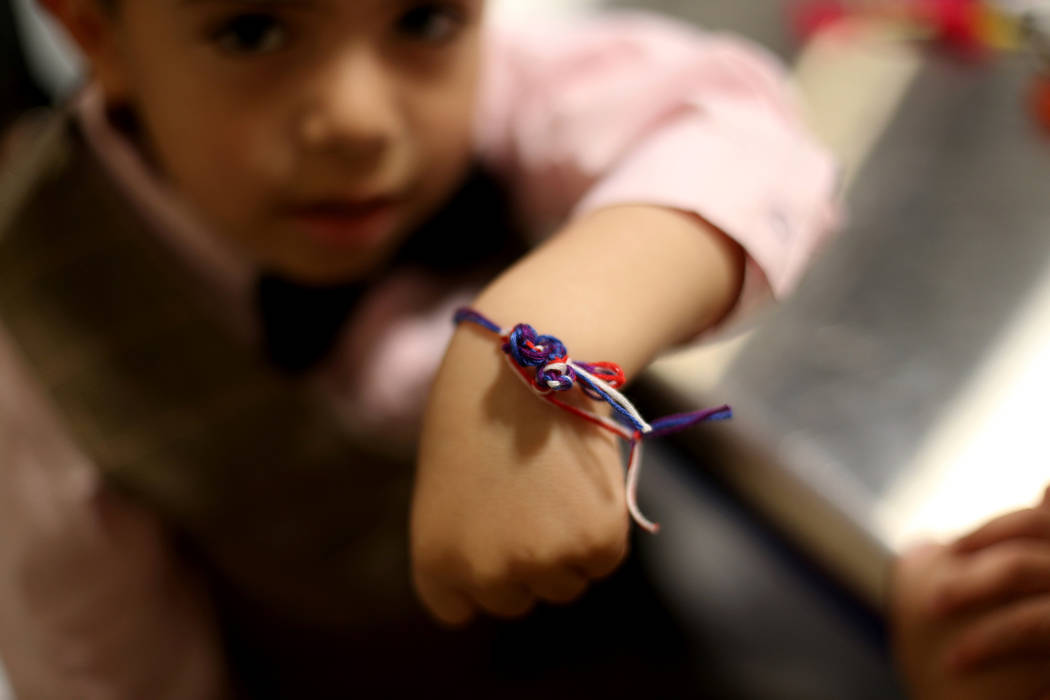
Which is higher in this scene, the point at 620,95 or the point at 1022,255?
the point at 620,95

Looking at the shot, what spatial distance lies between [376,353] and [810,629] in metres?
0.45

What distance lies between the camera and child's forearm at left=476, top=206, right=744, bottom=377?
254 mm

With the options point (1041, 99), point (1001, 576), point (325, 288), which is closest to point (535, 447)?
point (1001, 576)

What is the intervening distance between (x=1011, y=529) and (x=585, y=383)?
0.14 meters

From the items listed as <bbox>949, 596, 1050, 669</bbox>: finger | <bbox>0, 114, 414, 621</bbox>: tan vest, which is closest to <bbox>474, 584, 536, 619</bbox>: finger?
<bbox>949, 596, 1050, 669</bbox>: finger

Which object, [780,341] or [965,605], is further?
[780,341]

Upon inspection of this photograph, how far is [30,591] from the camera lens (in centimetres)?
46

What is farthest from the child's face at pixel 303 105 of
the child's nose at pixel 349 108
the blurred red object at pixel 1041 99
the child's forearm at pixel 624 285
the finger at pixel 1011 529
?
the blurred red object at pixel 1041 99

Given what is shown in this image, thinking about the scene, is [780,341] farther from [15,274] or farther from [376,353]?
[15,274]

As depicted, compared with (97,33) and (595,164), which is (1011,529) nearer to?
(595,164)

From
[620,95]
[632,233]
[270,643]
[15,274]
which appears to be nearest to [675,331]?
[632,233]

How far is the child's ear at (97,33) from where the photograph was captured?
1.24ft

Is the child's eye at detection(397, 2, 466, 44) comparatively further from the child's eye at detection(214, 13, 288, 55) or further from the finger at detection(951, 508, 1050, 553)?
the finger at detection(951, 508, 1050, 553)

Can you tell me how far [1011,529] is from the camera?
0.84 feet
